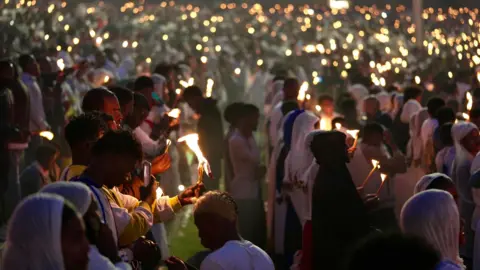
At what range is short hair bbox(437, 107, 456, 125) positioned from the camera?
1211 centimetres

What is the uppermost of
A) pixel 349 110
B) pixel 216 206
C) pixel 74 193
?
pixel 74 193

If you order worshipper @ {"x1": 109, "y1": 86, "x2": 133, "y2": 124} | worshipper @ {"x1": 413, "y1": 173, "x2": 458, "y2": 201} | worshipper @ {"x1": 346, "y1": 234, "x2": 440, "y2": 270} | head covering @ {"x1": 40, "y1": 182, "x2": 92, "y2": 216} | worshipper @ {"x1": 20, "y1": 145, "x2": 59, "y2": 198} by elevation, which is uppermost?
worshipper @ {"x1": 346, "y1": 234, "x2": 440, "y2": 270}

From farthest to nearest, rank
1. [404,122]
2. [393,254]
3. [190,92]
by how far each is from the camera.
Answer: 1. [404,122]
2. [190,92]
3. [393,254]

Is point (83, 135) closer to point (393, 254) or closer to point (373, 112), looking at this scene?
point (393, 254)

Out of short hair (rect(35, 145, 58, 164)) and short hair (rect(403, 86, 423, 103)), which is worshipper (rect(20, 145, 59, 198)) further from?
short hair (rect(403, 86, 423, 103))

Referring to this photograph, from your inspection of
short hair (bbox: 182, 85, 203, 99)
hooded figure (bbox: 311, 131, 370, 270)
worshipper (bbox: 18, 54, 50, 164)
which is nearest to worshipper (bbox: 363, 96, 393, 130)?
short hair (bbox: 182, 85, 203, 99)

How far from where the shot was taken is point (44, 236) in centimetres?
A: 420

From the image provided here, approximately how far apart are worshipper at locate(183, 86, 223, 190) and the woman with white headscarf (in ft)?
26.3

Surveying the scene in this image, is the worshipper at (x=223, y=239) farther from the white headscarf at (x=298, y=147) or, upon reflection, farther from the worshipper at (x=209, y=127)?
the worshipper at (x=209, y=127)

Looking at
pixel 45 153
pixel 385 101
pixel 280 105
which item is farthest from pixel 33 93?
pixel 385 101

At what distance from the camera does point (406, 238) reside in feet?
12.5

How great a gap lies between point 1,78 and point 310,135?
444 centimetres

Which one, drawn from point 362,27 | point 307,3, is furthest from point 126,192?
point 307,3

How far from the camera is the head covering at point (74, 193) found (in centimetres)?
494
